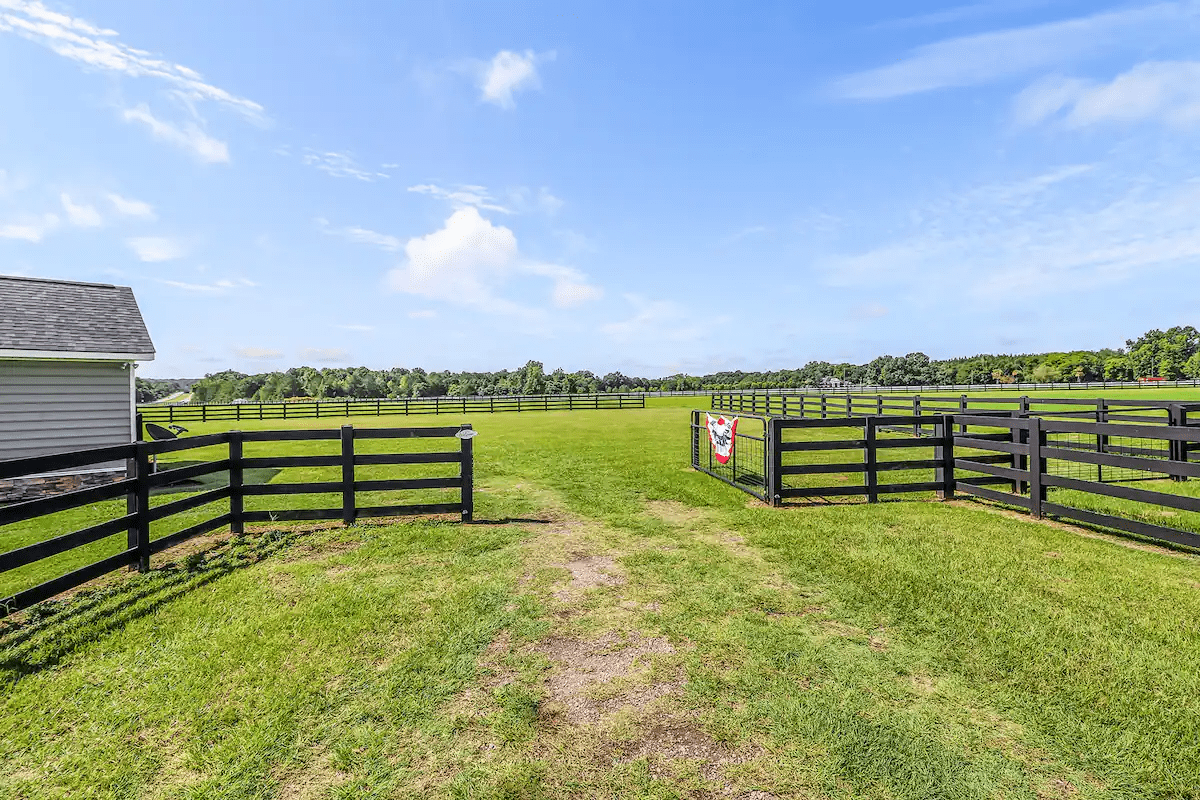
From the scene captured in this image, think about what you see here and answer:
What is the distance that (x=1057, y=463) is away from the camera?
11.1 metres

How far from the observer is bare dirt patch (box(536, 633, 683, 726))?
299 cm

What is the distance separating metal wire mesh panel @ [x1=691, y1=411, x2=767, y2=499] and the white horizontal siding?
11.8 m

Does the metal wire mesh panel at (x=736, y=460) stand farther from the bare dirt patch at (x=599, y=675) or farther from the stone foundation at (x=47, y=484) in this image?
the stone foundation at (x=47, y=484)

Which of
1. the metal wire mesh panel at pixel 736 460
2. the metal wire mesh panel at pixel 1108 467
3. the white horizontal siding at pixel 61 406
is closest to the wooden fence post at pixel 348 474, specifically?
the metal wire mesh panel at pixel 736 460

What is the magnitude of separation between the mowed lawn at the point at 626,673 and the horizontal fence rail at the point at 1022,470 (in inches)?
24.5

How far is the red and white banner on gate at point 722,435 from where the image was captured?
8.86 meters

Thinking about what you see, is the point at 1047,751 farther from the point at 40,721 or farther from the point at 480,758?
the point at 40,721

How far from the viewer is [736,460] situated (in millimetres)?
11219

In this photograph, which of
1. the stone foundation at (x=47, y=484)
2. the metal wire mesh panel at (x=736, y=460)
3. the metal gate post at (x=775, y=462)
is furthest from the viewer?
the stone foundation at (x=47, y=484)

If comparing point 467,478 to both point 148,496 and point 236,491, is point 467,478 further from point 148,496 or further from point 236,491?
point 148,496

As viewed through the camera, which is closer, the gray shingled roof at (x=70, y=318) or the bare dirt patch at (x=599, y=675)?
the bare dirt patch at (x=599, y=675)

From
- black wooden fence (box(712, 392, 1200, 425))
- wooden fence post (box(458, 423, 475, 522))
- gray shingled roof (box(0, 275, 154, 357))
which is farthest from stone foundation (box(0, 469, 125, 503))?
black wooden fence (box(712, 392, 1200, 425))

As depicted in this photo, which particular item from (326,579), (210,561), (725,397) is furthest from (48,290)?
(725,397)

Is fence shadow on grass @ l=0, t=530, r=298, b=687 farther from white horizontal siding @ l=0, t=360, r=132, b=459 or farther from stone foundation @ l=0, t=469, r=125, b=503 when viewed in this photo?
white horizontal siding @ l=0, t=360, r=132, b=459
